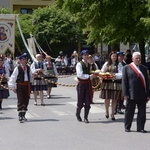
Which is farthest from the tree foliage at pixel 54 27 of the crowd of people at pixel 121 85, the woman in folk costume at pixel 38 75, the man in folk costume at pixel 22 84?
the man in folk costume at pixel 22 84

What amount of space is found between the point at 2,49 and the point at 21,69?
49.7ft

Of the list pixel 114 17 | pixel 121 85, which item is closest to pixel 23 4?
pixel 114 17

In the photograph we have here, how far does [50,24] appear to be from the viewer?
167 feet

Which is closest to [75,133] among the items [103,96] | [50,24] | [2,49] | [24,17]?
[103,96]

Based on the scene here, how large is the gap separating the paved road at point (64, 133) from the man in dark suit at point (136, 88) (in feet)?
1.02

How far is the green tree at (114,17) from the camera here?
73.6ft

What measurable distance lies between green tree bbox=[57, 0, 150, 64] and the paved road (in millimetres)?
Answer: 8185

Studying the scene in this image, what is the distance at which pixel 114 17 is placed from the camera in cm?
2288

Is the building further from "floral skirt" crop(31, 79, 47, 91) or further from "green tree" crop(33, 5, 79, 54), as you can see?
"floral skirt" crop(31, 79, 47, 91)

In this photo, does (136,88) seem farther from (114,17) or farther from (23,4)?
(23,4)

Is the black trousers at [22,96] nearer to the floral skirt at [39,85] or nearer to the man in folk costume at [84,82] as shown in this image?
the man in folk costume at [84,82]

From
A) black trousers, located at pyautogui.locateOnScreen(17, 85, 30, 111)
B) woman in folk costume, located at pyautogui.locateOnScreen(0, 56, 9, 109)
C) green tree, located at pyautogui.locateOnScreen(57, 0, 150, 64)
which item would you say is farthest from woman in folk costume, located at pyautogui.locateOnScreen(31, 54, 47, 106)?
green tree, located at pyautogui.locateOnScreen(57, 0, 150, 64)

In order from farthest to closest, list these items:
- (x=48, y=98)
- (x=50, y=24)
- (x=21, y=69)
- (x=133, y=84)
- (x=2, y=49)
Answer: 1. (x=50, y=24)
2. (x=2, y=49)
3. (x=48, y=98)
4. (x=21, y=69)
5. (x=133, y=84)

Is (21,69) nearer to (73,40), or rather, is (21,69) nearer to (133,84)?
(133,84)
